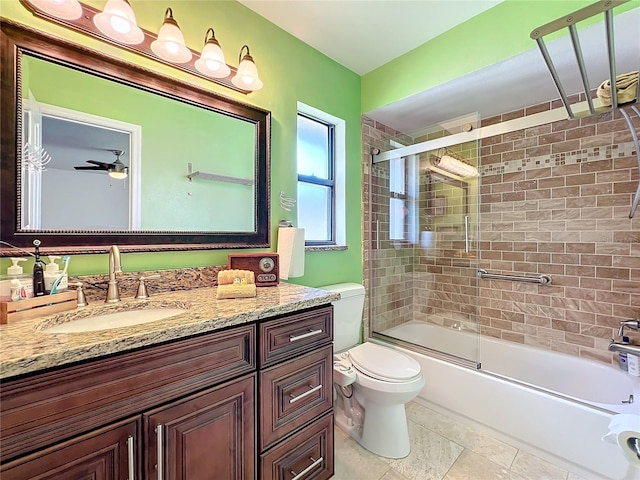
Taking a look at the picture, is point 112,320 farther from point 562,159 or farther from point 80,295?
point 562,159

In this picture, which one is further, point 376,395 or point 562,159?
point 562,159

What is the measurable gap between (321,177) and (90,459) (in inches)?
76.5

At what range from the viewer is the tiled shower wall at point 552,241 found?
1.93 meters

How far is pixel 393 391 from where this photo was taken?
1515 millimetres

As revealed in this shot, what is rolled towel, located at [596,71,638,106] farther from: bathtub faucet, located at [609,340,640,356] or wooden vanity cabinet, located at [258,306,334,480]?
wooden vanity cabinet, located at [258,306,334,480]

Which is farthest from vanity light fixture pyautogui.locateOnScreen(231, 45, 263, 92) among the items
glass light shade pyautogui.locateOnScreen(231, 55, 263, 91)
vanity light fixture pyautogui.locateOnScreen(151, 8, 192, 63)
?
vanity light fixture pyautogui.locateOnScreen(151, 8, 192, 63)

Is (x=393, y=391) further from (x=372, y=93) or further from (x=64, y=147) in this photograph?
(x=372, y=93)

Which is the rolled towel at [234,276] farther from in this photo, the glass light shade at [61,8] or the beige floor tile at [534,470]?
the beige floor tile at [534,470]

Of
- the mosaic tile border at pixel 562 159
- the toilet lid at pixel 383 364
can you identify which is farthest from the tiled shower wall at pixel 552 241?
the toilet lid at pixel 383 364

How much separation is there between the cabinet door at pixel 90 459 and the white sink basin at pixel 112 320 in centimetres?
37

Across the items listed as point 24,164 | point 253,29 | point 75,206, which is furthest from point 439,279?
point 24,164

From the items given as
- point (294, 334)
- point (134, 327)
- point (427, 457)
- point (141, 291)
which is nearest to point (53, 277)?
point (141, 291)

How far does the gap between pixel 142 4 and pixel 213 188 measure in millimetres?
876

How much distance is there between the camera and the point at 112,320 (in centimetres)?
109
